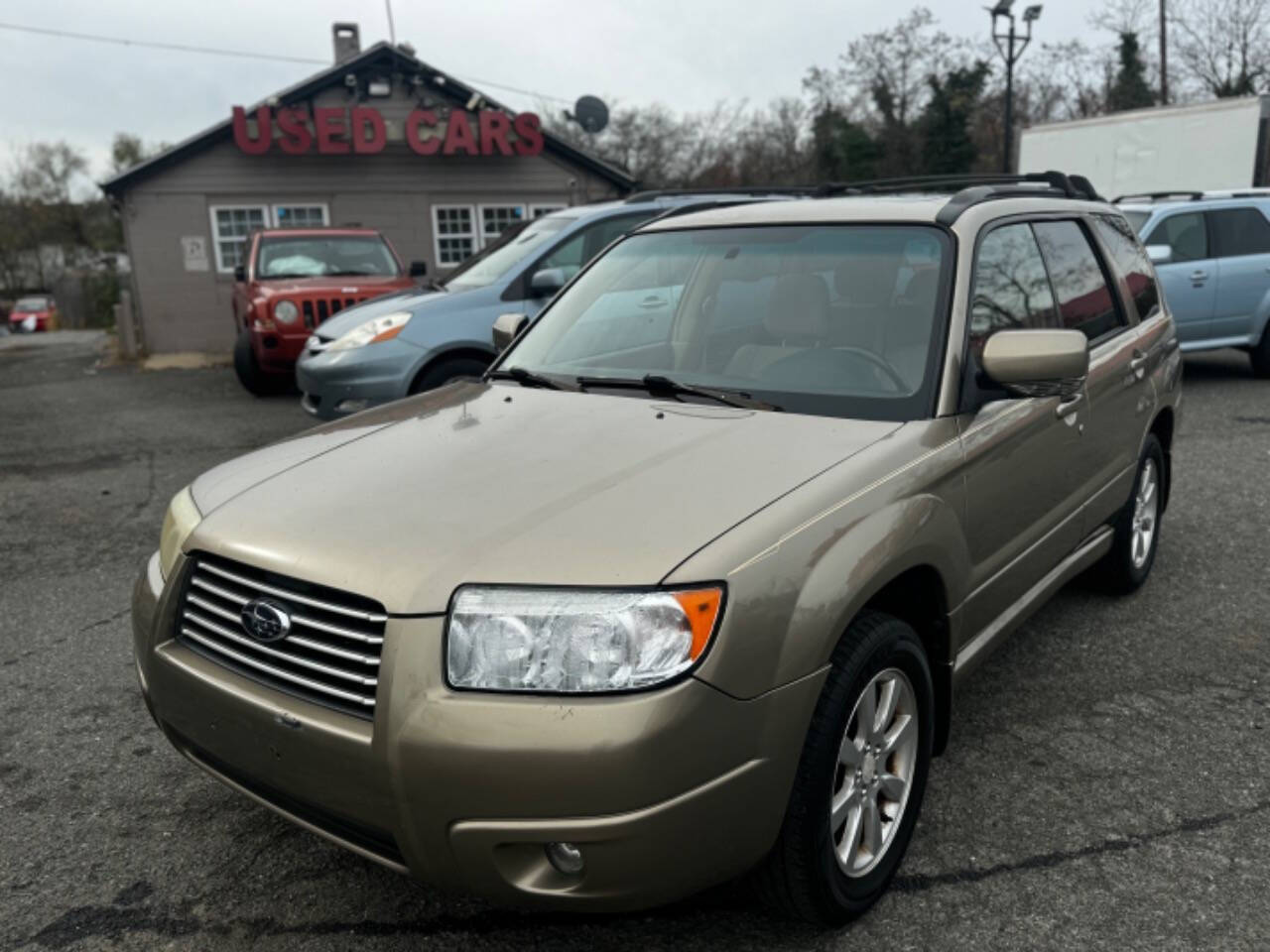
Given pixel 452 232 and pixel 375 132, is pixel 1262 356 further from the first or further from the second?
pixel 375 132

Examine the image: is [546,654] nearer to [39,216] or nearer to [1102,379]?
[1102,379]

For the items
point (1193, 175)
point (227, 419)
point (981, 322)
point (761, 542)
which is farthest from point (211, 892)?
point (1193, 175)

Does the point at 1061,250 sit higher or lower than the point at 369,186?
lower

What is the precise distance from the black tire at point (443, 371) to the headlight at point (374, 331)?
0.35 metres

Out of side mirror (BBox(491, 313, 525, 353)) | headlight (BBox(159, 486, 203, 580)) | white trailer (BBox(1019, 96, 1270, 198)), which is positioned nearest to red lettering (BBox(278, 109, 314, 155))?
white trailer (BBox(1019, 96, 1270, 198))

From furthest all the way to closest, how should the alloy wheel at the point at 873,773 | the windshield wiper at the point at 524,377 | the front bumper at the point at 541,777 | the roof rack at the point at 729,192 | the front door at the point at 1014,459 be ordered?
the roof rack at the point at 729,192
the windshield wiper at the point at 524,377
the front door at the point at 1014,459
the alloy wheel at the point at 873,773
the front bumper at the point at 541,777

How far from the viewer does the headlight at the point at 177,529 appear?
2.53 metres

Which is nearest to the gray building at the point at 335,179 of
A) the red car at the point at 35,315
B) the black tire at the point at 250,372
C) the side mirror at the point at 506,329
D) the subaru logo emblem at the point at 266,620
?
the black tire at the point at 250,372

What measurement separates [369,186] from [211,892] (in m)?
16.6

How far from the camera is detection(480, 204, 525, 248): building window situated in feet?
60.3

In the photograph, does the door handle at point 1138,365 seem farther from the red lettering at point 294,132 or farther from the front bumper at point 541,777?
the red lettering at point 294,132

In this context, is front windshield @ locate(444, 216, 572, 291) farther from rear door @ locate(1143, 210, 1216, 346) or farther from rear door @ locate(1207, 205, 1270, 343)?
rear door @ locate(1207, 205, 1270, 343)

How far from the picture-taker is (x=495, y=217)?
1850cm

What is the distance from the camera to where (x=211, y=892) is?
104 inches
